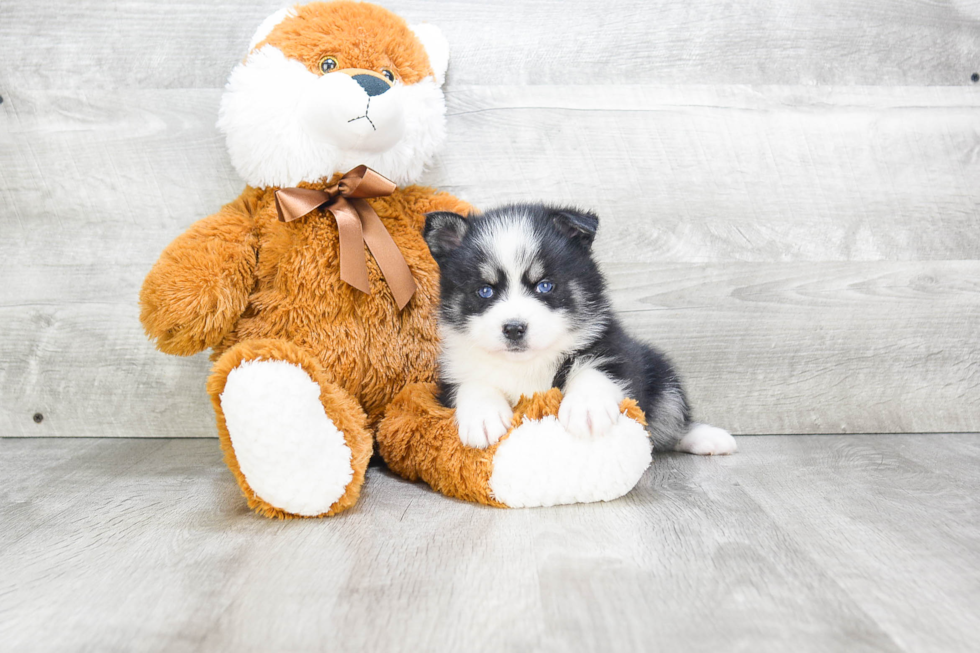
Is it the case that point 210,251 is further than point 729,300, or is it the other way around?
point 729,300

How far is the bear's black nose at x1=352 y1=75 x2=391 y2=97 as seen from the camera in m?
1.51

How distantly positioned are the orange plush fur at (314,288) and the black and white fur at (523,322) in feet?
0.43

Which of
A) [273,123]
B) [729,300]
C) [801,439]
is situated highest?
[273,123]

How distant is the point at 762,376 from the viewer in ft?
6.81

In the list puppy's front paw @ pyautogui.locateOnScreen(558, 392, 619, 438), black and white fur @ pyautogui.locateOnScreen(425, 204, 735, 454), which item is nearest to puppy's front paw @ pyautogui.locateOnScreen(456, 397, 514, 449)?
black and white fur @ pyautogui.locateOnScreen(425, 204, 735, 454)

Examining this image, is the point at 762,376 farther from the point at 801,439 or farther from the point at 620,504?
the point at 620,504

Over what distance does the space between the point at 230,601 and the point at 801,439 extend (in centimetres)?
160

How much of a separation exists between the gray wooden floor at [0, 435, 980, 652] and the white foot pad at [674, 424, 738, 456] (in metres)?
0.17

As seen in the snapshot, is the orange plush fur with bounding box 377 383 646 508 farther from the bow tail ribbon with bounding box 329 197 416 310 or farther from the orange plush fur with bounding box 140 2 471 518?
the bow tail ribbon with bounding box 329 197 416 310

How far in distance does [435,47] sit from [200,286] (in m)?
0.83

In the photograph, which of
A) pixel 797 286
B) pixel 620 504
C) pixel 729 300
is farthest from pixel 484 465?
pixel 797 286

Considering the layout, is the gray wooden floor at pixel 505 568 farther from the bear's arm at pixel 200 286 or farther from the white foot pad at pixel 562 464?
the bear's arm at pixel 200 286

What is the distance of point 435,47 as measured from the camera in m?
1.79

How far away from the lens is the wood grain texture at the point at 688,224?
6.61 ft
